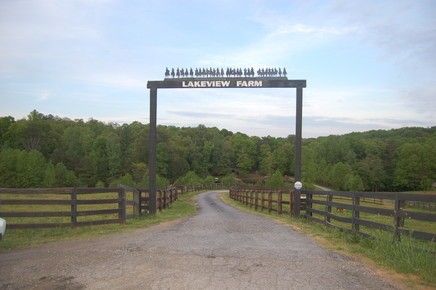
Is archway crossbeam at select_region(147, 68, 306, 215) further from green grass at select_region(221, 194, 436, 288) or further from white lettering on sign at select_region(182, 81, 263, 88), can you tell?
green grass at select_region(221, 194, 436, 288)

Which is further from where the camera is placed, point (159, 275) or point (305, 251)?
point (305, 251)

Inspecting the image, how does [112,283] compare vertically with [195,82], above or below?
below

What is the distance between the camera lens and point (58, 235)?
1220cm

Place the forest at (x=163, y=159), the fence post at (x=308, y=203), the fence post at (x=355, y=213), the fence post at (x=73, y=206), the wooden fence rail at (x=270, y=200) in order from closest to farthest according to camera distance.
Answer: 1. the fence post at (x=355, y=213)
2. the fence post at (x=73, y=206)
3. the fence post at (x=308, y=203)
4. the wooden fence rail at (x=270, y=200)
5. the forest at (x=163, y=159)

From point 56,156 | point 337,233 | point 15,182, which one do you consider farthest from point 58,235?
point 56,156

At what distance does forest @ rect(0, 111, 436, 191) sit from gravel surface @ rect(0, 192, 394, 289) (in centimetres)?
8374

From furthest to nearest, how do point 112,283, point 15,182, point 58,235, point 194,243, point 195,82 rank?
1. point 15,182
2. point 195,82
3. point 58,235
4. point 194,243
5. point 112,283

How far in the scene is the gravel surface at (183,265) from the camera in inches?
267

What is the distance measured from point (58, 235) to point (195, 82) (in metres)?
9.62

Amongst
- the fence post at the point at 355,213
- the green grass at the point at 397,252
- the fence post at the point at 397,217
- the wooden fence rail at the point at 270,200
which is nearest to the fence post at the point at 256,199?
the wooden fence rail at the point at 270,200

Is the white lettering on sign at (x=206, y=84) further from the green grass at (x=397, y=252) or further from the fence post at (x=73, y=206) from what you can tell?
the green grass at (x=397, y=252)

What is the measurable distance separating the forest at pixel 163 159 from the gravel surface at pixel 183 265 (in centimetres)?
8374

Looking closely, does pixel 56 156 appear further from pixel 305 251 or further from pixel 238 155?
pixel 305 251

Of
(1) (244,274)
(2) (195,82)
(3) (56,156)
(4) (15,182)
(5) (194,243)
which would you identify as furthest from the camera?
(3) (56,156)
